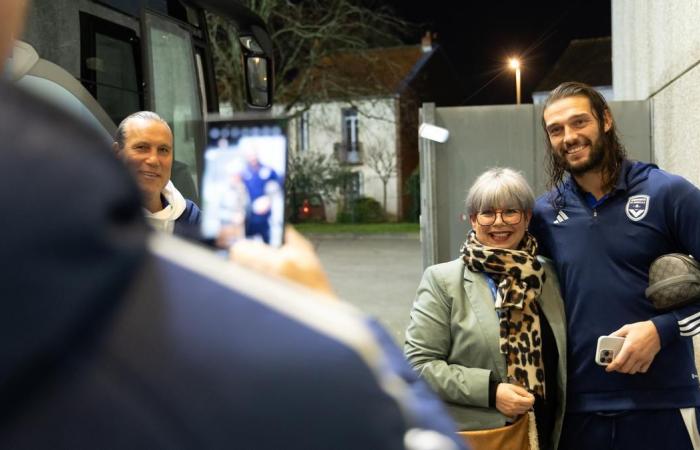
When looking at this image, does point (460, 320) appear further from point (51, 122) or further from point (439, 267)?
point (51, 122)

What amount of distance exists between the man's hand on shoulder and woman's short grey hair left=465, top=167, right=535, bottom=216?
0.60 metres

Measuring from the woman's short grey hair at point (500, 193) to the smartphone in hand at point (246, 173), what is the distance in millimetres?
1771

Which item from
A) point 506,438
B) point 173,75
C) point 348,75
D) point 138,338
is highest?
point 348,75

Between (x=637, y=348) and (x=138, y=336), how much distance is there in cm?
207

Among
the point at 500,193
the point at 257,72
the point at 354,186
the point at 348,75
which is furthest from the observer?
the point at 354,186

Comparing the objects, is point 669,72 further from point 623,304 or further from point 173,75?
point 173,75

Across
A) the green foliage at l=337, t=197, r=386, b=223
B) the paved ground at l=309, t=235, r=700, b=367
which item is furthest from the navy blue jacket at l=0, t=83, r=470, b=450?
the green foliage at l=337, t=197, r=386, b=223

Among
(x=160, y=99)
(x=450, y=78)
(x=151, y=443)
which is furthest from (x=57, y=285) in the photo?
(x=450, y=78)

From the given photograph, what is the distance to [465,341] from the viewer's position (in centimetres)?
250

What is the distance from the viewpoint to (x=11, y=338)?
19.8 inches

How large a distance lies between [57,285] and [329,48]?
794 inches

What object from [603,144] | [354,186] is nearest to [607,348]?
[603,144]

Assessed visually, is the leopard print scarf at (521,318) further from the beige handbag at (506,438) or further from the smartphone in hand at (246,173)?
the smartphone in hand at (246,173)

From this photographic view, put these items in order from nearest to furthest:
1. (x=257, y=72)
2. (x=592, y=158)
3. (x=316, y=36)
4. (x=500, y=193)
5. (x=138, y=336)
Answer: (x=138, y=336) < (x=592, y=158) < (x=500, y=193) < (x=257, y=72) < (x=316, y=36)
